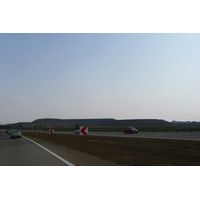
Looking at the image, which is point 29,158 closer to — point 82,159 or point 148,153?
point 82,159

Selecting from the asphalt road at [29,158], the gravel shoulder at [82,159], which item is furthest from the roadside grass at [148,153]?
the asphalt road at [29,158]

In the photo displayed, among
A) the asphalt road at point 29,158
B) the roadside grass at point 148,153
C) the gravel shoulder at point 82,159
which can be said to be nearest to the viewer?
the gravel shoulder at point 82,159

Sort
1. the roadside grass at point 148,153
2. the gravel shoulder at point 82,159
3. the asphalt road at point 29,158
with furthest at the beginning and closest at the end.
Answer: the roadside grass at point 148,153 < the asphalt road at point 29,158 < the gravel shoulder at point 82,159

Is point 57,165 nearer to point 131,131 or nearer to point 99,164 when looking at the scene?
point 99,164

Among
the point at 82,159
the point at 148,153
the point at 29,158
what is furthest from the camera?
the point at 148,153

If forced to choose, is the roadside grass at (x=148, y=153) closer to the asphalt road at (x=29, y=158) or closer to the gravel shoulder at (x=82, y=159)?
the gravel shoulder at (x=82, y=159)

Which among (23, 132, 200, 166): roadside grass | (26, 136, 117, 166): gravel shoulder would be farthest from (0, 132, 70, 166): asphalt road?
(23, 132, 200, 166): roadside grass

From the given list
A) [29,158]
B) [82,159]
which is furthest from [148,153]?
[29,158]

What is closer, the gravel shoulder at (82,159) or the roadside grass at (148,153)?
the gravel shoulder at (82,159)

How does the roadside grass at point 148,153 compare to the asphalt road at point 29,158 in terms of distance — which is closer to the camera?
the asphalt road at point 29,158

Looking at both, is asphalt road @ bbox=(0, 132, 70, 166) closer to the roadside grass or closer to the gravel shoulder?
the gravel shoulder

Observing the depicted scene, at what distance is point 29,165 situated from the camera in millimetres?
10352
